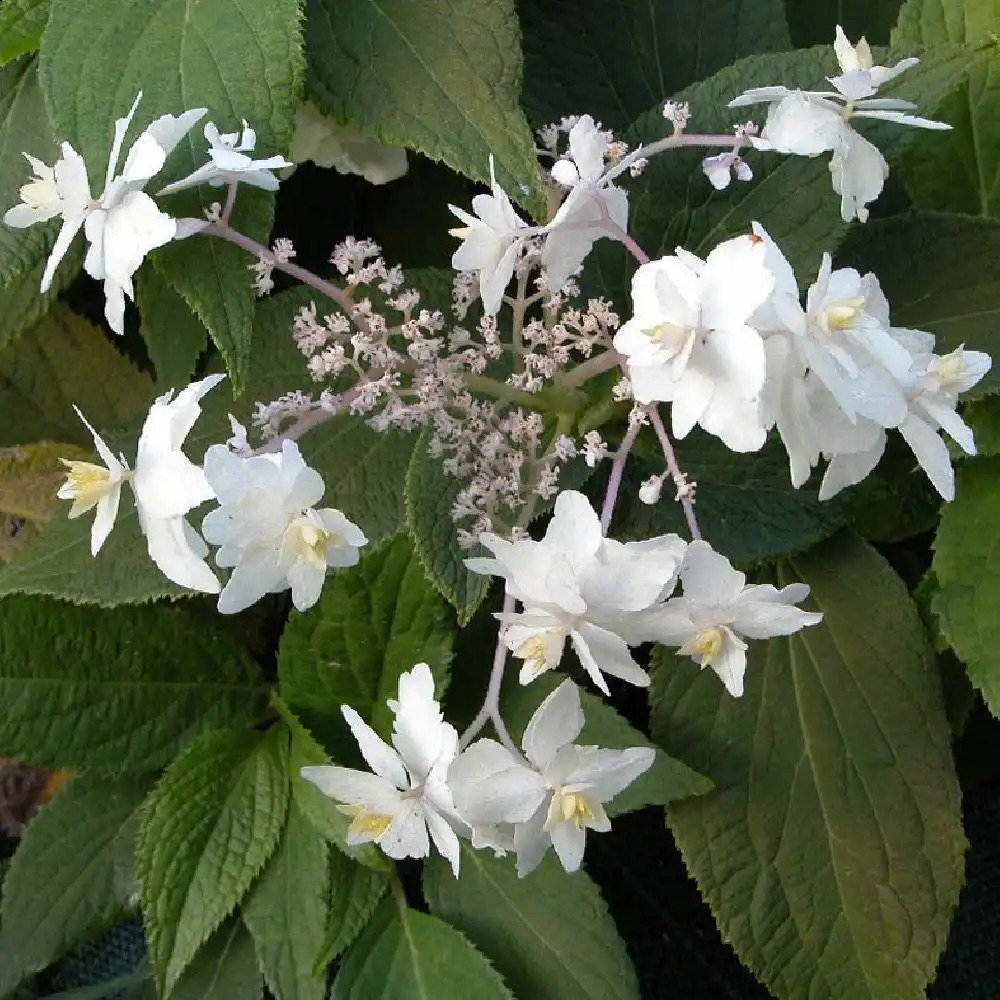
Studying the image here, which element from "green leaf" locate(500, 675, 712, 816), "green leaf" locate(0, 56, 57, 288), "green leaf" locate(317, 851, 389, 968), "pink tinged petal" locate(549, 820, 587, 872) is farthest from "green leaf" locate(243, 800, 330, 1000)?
"green leaf" locate(0, 56, 57, 288)

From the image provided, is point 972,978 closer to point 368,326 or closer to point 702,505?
point 702,505

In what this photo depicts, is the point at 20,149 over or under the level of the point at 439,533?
over

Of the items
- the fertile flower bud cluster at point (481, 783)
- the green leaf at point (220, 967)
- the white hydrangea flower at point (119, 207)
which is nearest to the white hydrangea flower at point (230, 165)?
the white hydrangea flower at point (119, 207)

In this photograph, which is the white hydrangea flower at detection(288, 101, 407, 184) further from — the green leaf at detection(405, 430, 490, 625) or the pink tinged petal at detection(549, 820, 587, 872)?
the pink tinged petal at detection(549, 820, 587, 872)

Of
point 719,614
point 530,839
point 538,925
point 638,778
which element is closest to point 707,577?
point 719,614

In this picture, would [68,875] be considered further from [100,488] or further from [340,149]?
[340,149]

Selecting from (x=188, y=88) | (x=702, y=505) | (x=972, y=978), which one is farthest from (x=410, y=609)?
(x=972, y=978)
